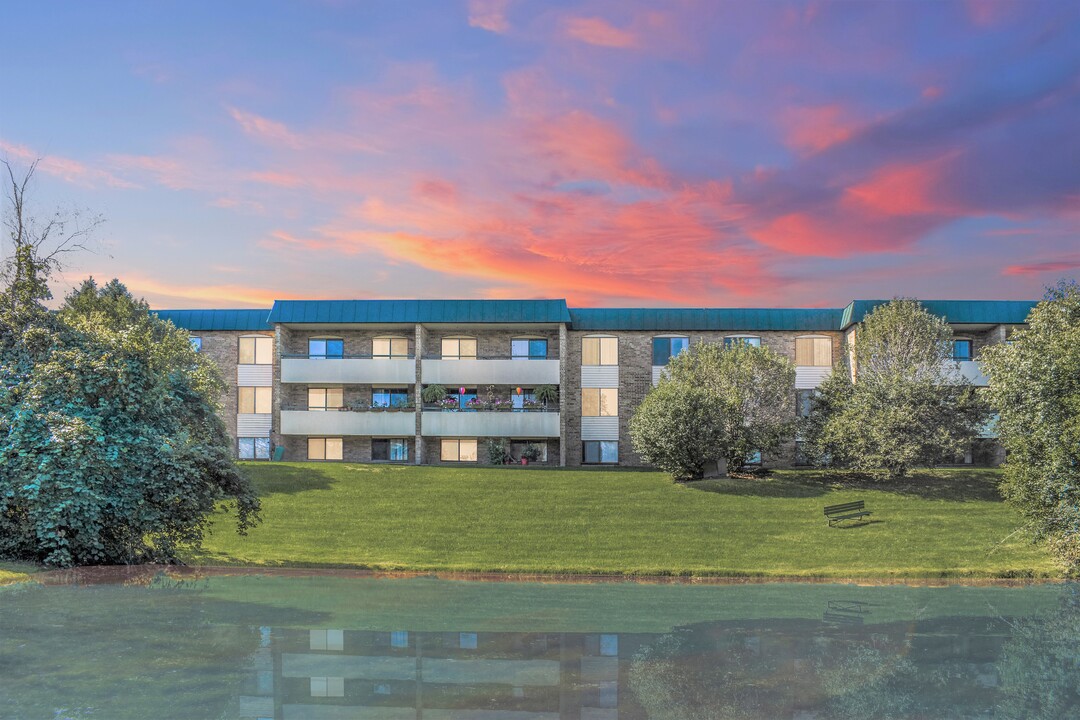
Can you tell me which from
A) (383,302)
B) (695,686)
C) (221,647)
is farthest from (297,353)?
(695,686)

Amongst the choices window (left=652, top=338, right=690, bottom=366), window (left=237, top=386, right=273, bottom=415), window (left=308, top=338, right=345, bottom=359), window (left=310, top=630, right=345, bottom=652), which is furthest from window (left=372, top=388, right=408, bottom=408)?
window (left=310, top=630, right=345, bottom=652)

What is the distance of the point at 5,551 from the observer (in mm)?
16906

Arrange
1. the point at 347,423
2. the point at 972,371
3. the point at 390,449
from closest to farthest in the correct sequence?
the point at 972,371 < the point at 347,423 < the point at 390,449

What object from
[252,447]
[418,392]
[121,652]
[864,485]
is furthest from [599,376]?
[121,652]

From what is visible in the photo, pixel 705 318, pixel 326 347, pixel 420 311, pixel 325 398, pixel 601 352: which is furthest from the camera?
pixel 325 398

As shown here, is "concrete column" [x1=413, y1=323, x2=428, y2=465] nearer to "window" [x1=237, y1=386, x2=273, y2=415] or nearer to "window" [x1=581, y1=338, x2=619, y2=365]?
"window" [x1=581, y1=338, x2=619, y2=365]

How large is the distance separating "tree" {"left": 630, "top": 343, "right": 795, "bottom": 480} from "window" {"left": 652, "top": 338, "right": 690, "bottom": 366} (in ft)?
21.8

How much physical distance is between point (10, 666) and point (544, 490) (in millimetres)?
24252

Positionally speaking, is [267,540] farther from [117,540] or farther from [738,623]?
[738,623]

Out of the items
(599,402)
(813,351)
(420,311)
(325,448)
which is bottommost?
(325,448)

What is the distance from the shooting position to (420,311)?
147ft

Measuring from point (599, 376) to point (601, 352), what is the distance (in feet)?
4.73

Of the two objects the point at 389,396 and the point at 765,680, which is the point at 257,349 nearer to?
the point at 389,396

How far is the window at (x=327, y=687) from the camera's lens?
31.7ft
